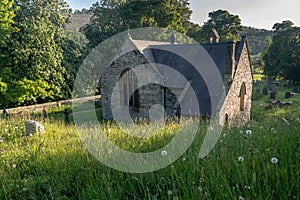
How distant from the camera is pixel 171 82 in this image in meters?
14.5

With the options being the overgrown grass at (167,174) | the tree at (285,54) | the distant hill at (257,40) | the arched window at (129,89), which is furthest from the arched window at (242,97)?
the distant hill at (257,40)

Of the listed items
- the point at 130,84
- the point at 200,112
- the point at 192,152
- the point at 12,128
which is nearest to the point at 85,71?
the point at 130,84

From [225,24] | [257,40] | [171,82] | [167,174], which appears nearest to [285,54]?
[225,24]

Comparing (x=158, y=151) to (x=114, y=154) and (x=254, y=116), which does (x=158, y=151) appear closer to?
(x=114, y=154)

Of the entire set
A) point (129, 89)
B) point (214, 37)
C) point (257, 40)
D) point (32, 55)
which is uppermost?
point (257, 40)

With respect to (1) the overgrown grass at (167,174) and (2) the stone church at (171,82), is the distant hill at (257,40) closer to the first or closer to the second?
(2) the stone church at (171,82)

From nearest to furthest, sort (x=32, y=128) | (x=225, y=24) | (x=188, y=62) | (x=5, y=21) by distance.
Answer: (x=32, y=128)
(x=188, y=62)
(x=5, y=21)
(x=225, y=24)

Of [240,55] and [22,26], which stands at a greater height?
[22,26]

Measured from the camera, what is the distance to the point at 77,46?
85.2 feet

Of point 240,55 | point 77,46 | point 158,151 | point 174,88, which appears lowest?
point 158,151

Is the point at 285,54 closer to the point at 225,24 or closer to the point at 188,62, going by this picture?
the point at 225,24

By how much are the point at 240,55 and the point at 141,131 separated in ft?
39.9

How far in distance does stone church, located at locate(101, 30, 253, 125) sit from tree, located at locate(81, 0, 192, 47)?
49.0 ft

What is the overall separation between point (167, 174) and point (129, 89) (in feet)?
45.6
